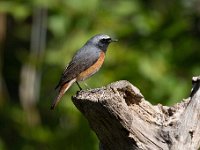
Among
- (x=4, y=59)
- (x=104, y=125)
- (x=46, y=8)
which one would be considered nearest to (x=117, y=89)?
(x=104, y=125)

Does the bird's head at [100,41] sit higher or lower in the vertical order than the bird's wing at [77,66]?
higher

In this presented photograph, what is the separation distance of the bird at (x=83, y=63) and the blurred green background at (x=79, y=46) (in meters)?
0.71

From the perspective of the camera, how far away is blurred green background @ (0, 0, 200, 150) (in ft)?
28.5

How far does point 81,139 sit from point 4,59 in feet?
10.1

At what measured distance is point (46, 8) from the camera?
30.8 ft

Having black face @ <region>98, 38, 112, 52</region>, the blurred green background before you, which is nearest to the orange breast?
black face @ <region>98, 38, 112, 52</region>

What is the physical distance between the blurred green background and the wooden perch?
104 inches

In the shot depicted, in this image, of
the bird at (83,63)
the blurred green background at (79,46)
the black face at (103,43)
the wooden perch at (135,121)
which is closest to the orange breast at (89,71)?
the bird at (83,63)

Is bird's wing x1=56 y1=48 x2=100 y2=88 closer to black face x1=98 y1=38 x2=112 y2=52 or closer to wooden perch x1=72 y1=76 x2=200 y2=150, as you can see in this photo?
black face x1=98 y1=38 x2=112 y2=52

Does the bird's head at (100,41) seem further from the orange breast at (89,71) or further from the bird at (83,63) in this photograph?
the orange breast at (89,71)

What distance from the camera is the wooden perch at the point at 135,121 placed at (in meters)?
5.39

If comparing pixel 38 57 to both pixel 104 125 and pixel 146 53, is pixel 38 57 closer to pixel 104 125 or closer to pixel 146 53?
pixel 146 53

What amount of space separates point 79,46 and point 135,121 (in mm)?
3347

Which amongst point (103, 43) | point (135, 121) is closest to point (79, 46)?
point (103, 43)
